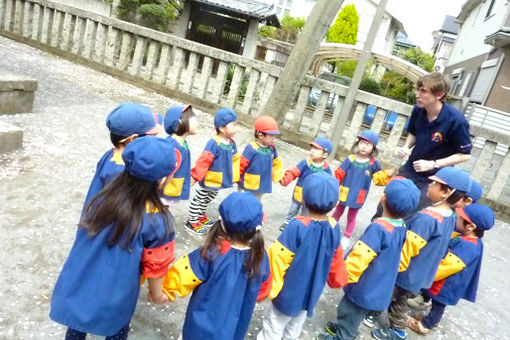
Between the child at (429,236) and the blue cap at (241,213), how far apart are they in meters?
1.35

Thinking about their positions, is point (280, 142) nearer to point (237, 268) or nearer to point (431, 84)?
point (431, 84)

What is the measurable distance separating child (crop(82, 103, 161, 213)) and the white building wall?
1479 cm

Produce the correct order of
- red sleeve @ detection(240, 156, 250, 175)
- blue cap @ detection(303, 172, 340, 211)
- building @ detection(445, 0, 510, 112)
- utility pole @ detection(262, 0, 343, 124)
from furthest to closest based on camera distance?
building @ detection(445, 0, 510, 112) < utility pole @ detection(262, 0, 343, 124) < red sleeve @ detection(240, 156, 250, 175) < blue cap @ detection(303, 172, 340, 211)

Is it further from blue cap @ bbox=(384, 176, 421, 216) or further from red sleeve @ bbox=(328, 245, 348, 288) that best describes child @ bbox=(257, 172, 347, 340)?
blue cap @ bbox=(384, 176, 421, 216)

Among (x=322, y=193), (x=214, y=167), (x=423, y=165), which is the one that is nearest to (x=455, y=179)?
(x=423, y=165)

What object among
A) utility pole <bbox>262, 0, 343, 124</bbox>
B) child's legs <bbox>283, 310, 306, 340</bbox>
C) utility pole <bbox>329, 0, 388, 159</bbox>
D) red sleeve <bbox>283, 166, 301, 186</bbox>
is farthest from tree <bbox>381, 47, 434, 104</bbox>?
child's legs <bbox>283, 310, 306, 340</bbox>

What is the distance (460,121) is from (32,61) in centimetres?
894

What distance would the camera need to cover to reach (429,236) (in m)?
2.57

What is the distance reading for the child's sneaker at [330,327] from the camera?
106 inches

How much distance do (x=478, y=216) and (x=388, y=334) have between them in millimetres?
1115

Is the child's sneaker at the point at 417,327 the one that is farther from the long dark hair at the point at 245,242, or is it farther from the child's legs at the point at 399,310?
the long dark hair at the point at 245,242

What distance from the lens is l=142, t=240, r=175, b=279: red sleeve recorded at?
1.69 meters

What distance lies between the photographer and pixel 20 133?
4.02 m

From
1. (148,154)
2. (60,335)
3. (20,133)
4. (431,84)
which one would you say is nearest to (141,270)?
(148,154)
